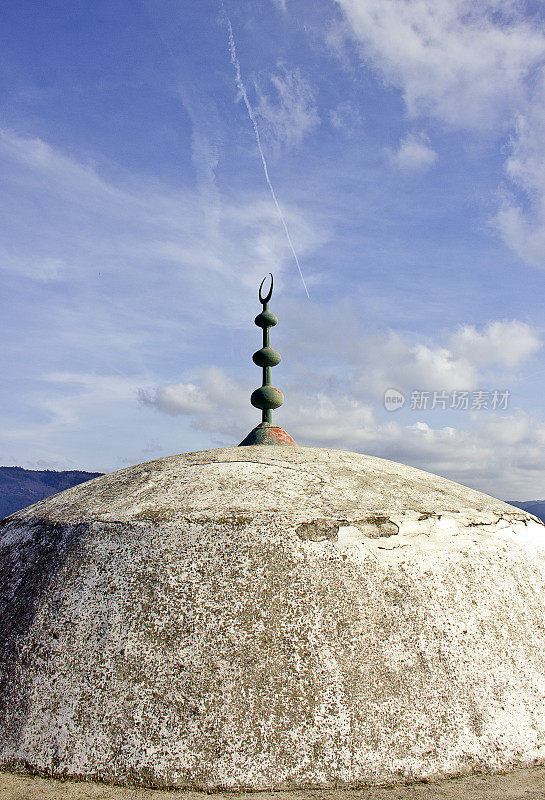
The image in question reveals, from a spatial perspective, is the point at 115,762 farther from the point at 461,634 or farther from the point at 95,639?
the point at 461,634

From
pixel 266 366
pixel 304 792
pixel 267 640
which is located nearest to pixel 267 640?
pixel 267 640

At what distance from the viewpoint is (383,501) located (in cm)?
393

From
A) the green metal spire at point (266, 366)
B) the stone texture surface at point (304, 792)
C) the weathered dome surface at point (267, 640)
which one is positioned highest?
the green metal spire at point (266, 366)

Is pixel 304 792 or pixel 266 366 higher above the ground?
pixel 266 366

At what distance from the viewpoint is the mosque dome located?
284 cm

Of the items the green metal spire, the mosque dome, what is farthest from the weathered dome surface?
the green metal spire

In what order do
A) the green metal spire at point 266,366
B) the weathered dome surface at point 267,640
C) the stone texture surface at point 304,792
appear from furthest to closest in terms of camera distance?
the green metal spire at point 266,366, the weathered dome surface at point 267,640, the stone texture surface at point 304,792

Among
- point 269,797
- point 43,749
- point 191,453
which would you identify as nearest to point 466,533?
point 269,797

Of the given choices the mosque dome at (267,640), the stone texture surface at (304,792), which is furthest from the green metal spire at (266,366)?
the stone texture surface at (304,792)

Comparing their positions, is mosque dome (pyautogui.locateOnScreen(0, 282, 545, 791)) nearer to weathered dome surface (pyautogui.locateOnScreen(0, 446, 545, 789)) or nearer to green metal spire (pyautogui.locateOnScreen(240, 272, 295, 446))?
weathered dome surface (pyautogui.locateOnScreen(0, 446, 545, 789))

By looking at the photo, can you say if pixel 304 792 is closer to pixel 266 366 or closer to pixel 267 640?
pixel 267 640

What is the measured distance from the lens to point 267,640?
304 cm

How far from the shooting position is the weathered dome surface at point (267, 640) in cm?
284

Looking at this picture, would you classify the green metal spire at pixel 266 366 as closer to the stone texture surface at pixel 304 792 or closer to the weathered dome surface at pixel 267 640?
the weathered dome surface at pixel 267 640
